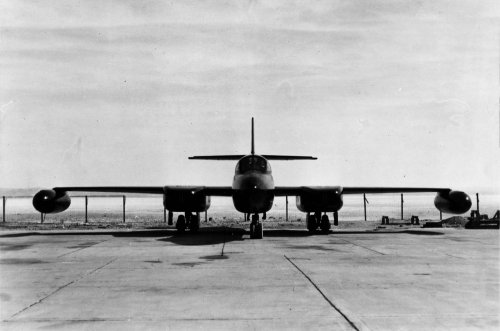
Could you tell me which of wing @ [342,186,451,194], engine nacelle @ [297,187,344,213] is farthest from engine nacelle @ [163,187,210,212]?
wing @ [342,186,451,194]

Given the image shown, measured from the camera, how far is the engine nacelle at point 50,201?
21.5 metres

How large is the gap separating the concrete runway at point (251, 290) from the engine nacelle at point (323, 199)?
786 cm

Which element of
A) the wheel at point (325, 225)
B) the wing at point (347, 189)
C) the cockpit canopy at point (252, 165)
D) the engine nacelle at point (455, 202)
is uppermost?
the cockpit canopy at point (252, 165)

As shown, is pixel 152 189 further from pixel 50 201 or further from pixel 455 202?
pixel 455 202

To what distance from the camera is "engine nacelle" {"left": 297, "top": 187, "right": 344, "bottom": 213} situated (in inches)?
850

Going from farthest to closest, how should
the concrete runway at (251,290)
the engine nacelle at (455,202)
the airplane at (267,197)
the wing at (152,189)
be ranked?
the engine nacelle at (455,202) < the wing at (152,189) < the airplane at (267,197) < the concrete runway at (251,290)

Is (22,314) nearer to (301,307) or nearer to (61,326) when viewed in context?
(61,326)

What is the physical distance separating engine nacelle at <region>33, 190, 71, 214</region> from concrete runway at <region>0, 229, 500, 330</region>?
8331 millimetres

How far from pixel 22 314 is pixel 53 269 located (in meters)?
4.40

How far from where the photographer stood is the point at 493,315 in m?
5.86

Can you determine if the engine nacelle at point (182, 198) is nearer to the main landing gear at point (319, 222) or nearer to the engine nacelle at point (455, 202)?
the main landing gear at point (319, 222)

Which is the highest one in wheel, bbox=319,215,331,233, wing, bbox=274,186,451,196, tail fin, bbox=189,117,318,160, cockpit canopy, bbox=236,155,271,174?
tail fin, bbox=189,117,318,160

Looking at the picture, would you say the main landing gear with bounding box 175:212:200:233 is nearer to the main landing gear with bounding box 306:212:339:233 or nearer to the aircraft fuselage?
the aircraft fuselage

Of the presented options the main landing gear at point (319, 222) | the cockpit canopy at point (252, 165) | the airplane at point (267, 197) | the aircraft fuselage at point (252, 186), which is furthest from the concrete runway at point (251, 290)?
the main landing gear at point (319, 222)
